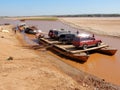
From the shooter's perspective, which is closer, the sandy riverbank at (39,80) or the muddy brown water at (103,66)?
the sandy riverbank at (39,80)

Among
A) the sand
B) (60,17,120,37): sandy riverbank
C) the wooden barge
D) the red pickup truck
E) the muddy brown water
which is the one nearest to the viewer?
the sand

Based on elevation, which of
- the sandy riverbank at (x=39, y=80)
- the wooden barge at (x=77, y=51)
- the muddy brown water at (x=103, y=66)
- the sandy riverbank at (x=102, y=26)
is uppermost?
the sandy riverbank at (x=39, y=80)

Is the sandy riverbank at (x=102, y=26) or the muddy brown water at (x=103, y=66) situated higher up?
the muddy brown water at (x=103, y=66)

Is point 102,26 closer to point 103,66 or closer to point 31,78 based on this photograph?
point 103,66

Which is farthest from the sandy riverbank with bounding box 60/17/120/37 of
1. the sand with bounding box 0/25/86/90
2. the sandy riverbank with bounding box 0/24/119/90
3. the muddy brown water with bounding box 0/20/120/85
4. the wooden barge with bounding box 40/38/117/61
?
the sand with bounding box 0/25/86/90

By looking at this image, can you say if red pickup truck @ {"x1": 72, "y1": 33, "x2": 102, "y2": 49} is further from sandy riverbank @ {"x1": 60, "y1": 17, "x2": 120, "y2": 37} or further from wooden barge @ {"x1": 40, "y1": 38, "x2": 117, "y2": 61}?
sandy riverbank @ {"x1": 60, "y1": 17, "x2": 120, "y2": 37}

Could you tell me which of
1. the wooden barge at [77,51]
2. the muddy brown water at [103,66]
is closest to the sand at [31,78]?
the muddy brown water at [103,66]

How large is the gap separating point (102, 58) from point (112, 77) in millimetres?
7202

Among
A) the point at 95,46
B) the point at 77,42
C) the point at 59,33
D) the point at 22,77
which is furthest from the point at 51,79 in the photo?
the point at 59,33

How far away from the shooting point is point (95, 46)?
85.7 ft

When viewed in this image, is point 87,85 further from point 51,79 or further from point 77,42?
point 77,42

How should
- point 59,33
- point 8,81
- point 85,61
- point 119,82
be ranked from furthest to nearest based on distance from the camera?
1. point 59,33
2. point 85,61
3. point 119,82
4. point 8,81

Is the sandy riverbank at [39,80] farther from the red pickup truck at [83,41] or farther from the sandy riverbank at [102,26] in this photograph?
the sandy riverbank at [102,26]

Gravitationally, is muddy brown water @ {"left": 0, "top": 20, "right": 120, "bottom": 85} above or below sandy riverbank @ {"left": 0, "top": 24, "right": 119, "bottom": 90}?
below
